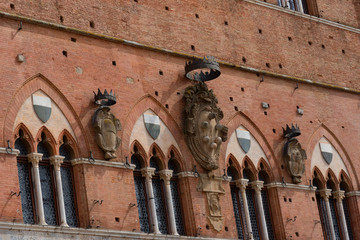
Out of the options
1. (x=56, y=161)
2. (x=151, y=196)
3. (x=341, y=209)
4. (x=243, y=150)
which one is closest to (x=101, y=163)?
(x=56, y=161)

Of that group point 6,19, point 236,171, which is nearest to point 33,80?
point 6,19

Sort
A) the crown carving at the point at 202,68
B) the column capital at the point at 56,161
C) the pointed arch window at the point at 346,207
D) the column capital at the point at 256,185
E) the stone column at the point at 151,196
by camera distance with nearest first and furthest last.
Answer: the column capital at the point at 56,161 → the stone column at the point at 151,196 → the crown carving at the point at 202,68 → the column capital at the point at 256,185 → the pointed arch window at the point at 346,207

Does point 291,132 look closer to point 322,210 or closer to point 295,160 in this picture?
point 295,160

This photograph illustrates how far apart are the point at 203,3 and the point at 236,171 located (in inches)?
142

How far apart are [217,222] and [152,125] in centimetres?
222

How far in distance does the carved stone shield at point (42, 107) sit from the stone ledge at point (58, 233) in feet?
6.44

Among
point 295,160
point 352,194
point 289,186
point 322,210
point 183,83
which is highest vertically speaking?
point 183,83

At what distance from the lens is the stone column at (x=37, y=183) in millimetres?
16766

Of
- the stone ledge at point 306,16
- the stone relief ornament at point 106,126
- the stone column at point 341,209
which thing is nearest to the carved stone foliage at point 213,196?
the stone relief ornament at point 106,126

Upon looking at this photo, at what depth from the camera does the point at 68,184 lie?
17.7 meters

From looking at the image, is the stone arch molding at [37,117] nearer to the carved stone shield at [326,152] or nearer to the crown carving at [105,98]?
the crown carving at [105,98]

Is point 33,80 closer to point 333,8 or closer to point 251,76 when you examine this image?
point 251,76

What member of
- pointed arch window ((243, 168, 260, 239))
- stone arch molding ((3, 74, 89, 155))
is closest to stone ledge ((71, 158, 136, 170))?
stone arch molding ((3, 74, 89, 155))

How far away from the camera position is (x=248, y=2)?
74.2 ft
